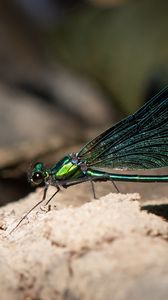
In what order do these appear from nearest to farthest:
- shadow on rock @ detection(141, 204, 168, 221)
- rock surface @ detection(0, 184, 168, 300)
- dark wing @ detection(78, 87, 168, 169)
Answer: rock surface @ detection(0, 184, 168, 300) < shadow on rock @ detection(141, 204, 168, 221) < dark wing @ detection(78, 87, 168, 169)

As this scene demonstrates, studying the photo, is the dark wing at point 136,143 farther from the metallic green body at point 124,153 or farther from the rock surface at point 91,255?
the rock surface at point 91,255

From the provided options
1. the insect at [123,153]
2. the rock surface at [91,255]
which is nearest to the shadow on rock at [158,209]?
the rock surface at [91,255]

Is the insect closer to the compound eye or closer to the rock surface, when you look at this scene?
the compound eye

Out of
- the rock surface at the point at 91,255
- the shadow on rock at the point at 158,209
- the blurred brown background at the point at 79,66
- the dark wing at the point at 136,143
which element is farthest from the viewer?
the blurred brown background at the point at 79,66

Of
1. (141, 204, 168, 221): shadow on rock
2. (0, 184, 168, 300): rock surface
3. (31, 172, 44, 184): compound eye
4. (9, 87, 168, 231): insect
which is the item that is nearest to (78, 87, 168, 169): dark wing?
(9, 87, 168, 231): insect

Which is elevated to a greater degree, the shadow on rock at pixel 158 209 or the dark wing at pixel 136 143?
the dark wing at pixel 136 143

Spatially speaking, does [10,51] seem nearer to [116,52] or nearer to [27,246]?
[116,52]

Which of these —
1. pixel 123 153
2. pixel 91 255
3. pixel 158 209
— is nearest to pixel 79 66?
pixel 123 153
